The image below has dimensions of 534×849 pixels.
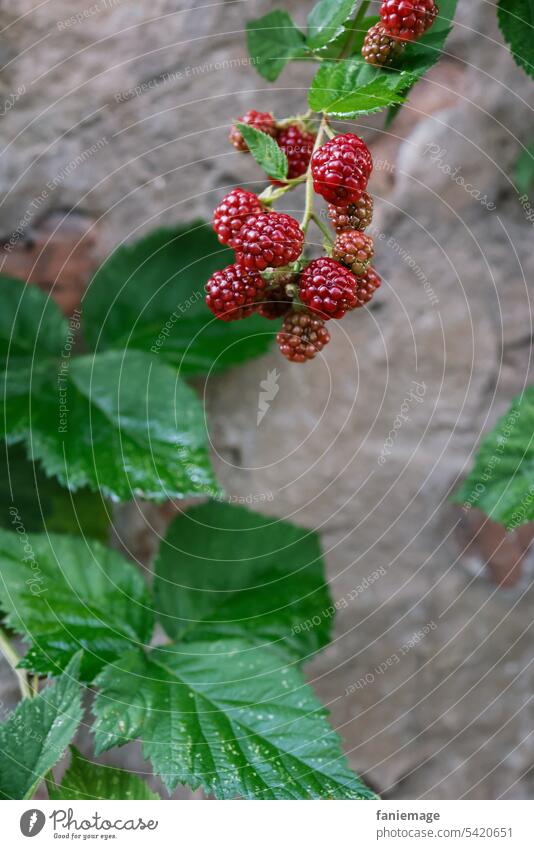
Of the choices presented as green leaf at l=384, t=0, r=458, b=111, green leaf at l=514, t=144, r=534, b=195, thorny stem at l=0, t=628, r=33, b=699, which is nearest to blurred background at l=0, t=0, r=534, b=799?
green leaf at l=514, t=144, r=534, b=195

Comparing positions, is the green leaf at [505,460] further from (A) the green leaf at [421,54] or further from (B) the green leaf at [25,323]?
(B) the green leaf at [25,323]

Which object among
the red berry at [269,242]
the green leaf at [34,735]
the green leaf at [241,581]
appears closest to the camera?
the red berry at [269,242]

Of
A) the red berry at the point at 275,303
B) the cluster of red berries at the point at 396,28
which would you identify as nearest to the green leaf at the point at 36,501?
the red berry at the point at 275,303

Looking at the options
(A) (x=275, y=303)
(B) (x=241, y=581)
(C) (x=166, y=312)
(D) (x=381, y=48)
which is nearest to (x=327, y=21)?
(D) (x=381, y=48)
